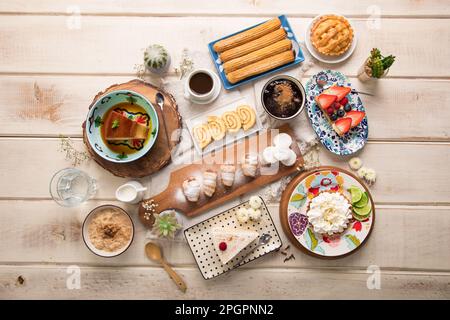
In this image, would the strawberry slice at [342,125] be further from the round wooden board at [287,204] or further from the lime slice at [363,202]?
the lime slice at [363,202]

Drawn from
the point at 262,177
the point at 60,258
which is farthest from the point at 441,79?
the point at 60,258

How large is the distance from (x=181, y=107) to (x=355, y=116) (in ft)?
3.11

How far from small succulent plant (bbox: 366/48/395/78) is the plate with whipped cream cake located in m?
0.91

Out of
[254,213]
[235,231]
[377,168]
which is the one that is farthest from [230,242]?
[377,168]

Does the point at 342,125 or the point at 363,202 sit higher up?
the point at 342,125

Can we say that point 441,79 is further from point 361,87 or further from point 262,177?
point 262,177

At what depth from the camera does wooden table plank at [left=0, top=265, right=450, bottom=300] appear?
224cm

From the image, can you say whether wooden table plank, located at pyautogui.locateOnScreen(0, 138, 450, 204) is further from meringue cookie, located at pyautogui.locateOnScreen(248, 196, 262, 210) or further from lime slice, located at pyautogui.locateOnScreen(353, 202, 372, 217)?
meringue cookie, located at pyautogui.locateOnScreen(248, 196, 262, 210)

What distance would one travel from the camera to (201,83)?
7.20 feet

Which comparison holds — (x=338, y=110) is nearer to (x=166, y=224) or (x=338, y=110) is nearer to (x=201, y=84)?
(x=201, y=84)

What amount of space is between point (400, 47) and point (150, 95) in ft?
4.71

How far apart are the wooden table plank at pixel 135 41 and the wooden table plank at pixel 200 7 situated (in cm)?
4

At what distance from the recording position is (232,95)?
2.26 meters
